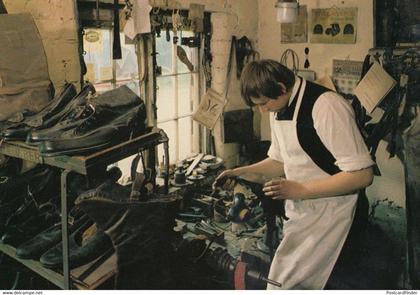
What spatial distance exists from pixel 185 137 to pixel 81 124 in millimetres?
2651

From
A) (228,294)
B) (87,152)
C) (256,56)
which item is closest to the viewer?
(87,152)

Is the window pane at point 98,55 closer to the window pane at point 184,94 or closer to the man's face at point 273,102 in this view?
the window pane at point 184,94

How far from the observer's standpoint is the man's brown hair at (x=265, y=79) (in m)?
2.00

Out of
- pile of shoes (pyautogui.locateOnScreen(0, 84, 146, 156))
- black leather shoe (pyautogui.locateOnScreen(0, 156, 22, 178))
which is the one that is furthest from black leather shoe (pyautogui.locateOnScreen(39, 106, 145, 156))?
black leather shoe (pyautogui.locateOnScreen(0, 156, 22, 178))

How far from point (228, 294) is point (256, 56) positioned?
362cm

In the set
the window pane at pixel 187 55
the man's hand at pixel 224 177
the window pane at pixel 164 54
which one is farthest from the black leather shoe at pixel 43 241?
the window pane at pixel 187 55

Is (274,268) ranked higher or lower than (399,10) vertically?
lower

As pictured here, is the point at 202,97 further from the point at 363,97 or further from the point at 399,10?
the point at 399,10

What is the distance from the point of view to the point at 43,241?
202 cm

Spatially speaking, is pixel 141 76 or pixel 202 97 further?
pixel 202 97

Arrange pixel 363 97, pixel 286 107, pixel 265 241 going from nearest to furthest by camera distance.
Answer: pixel 286 107, pixel 265 241, pixel 363 97

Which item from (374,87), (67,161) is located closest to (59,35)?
(67,161)

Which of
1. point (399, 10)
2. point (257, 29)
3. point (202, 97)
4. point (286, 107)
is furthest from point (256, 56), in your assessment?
point (286, 107)

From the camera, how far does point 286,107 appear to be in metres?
2.10
